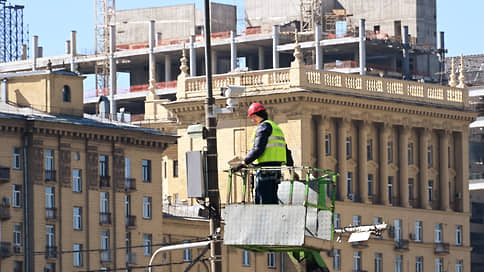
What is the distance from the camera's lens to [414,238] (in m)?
140

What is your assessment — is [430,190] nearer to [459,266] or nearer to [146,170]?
[459,266]

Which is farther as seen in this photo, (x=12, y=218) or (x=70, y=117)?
(x=70, y=117)

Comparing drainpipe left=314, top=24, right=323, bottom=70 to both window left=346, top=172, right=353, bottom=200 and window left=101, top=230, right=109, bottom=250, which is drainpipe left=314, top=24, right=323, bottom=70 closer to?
window left=346, top=172, right=353, bottom=200

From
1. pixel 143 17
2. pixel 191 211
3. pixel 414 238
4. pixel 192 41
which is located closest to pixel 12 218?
pixel 191 211

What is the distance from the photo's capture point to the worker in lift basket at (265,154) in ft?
109

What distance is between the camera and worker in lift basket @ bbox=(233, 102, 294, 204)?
33.4 metres

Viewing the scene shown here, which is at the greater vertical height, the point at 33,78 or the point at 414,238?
the point at 33,78

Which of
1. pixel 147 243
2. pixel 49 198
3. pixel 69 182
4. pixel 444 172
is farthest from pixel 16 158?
pixel 444 172

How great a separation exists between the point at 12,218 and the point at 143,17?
239ft

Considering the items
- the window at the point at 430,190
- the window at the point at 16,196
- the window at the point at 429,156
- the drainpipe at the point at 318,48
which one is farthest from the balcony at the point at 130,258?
the drainpipe at the point at 318,48

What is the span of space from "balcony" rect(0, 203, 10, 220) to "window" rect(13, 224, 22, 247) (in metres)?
0.85

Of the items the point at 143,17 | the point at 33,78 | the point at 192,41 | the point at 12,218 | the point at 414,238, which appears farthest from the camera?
the point at 143,17

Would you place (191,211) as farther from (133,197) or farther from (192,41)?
(192,41)

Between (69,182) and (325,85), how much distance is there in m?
23.4
